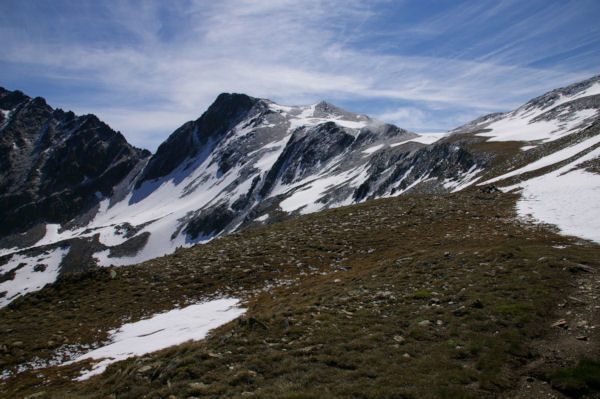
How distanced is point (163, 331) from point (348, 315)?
10.1m

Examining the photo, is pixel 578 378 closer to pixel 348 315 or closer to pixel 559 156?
pixel 348 315

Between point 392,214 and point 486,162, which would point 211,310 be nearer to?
point 392,214

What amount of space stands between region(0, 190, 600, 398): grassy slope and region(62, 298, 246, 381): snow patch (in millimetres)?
1061

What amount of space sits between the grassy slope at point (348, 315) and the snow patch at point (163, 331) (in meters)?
1.06

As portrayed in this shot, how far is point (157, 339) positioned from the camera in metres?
16.1

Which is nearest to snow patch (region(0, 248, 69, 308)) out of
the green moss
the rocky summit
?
the rocky summit

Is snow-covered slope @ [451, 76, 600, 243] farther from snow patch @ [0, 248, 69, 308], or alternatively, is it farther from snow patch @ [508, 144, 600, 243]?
snow patch @ [0, 248, 69, 308]

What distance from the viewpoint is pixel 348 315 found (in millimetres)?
13750

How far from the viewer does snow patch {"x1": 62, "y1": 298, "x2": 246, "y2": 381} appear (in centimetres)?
1505

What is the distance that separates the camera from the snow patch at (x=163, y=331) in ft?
49.4

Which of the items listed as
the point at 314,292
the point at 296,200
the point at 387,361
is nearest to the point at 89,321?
the point at 314,292

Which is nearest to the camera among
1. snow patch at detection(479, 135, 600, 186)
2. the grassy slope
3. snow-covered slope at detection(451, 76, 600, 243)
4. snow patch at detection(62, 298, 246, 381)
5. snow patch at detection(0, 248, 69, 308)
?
the grassy slope

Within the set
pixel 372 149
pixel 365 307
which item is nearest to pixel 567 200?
pixel 365 307

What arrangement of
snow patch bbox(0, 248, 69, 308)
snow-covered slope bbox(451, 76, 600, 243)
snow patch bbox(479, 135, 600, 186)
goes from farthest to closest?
snow patch bbox(0, 248, 69, 308) < snow patch bbox(479, 135, 600, 186) < snow-covered slope bbox(451, 76, 600, 243)
